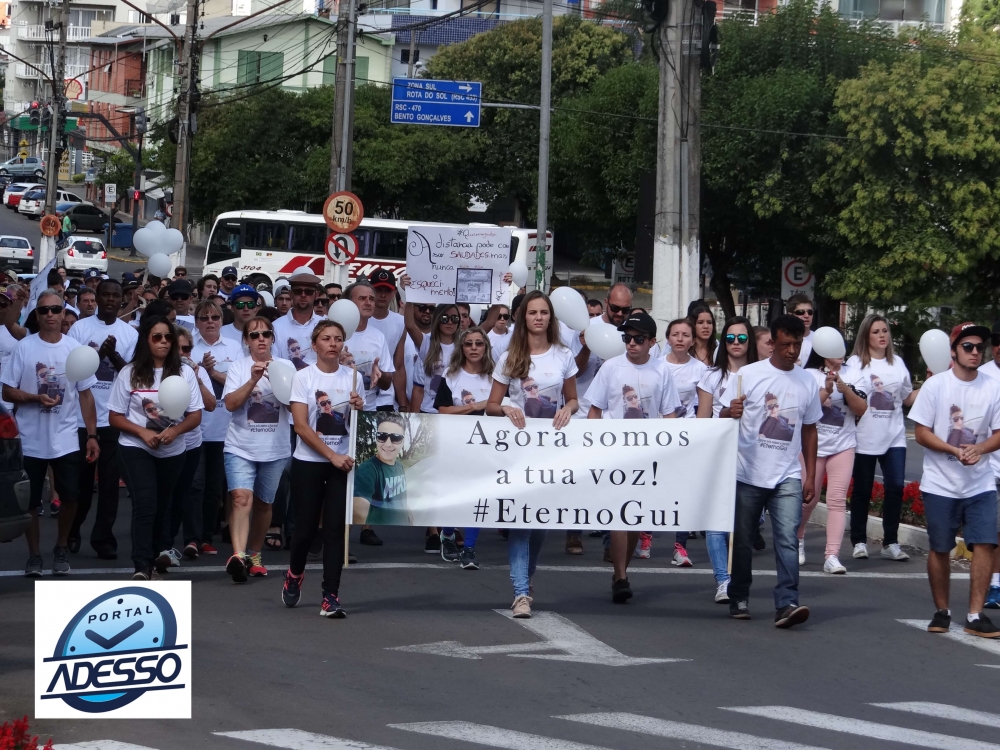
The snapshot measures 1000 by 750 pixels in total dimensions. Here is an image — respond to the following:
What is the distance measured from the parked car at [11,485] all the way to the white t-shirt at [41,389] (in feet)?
2.67

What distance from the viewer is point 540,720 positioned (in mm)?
6516

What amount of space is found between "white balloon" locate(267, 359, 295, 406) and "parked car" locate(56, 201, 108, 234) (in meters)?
58.0

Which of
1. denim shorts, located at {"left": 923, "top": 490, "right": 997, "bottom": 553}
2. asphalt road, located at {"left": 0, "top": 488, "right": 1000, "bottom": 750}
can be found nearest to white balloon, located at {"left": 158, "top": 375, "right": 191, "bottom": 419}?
asphalt road, located at {"left": 0, "top": 488, "right": 1000, "bottom": 750}

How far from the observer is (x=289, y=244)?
1770 inches

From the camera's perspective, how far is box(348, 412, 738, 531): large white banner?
9.16m

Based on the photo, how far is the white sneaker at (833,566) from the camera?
11078mm

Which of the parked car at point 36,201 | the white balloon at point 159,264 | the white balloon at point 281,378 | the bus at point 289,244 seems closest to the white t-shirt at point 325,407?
the white balloon at point 281,378

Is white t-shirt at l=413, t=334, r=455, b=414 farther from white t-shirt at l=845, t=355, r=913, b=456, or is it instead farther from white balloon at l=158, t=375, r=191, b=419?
white t-shirt at l=845, t=355, r=913, b=456

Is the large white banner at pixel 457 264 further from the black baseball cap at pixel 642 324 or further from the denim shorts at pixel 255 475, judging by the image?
the black baseball cap at pixel 642 324

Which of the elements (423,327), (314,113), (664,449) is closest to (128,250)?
(314,113)

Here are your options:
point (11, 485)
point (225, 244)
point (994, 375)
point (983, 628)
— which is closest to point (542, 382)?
point (994, 375)

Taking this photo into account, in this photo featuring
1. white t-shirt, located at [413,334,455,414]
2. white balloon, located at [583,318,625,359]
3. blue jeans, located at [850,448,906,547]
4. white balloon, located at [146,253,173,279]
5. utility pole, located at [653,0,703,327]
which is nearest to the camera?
white balloon, located at [583,318,625,359]

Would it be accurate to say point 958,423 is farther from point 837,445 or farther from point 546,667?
point 546,667

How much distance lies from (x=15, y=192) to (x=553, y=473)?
71.4 meters
